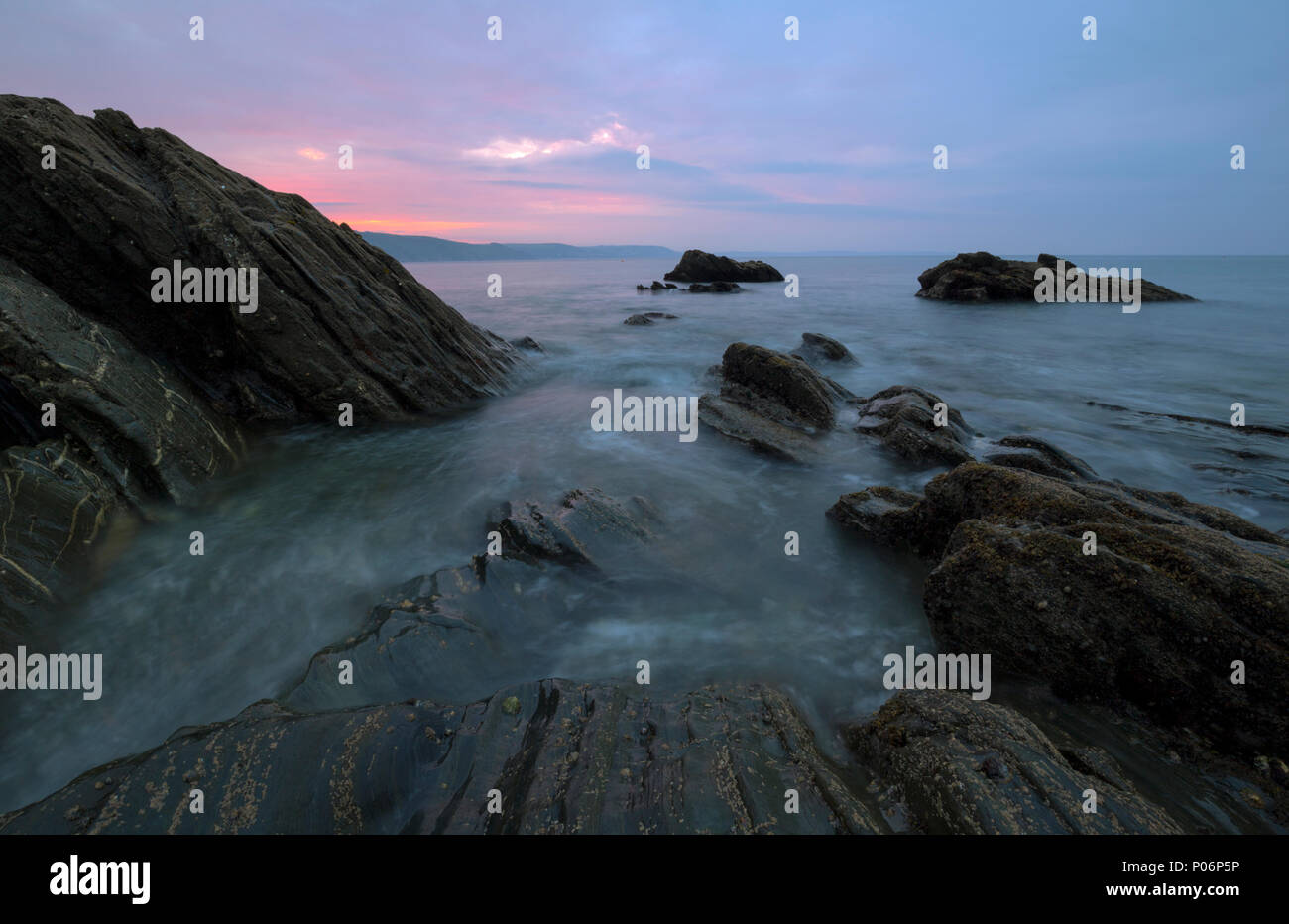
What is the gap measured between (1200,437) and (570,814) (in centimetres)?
1929

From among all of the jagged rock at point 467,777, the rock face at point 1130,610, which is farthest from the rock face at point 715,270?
the jagged rock at point 467,777

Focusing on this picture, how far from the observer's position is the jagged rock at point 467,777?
3.76 m

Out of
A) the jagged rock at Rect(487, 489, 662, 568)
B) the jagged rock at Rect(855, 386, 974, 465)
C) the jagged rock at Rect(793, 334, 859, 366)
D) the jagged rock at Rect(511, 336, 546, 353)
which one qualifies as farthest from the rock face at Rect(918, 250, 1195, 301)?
the jagged rock at Rect(487, 489, 662, 568)

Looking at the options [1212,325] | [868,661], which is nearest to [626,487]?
[868,661]

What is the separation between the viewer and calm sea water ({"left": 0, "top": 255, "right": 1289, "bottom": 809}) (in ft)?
20.3

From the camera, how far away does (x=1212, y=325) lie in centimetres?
3778

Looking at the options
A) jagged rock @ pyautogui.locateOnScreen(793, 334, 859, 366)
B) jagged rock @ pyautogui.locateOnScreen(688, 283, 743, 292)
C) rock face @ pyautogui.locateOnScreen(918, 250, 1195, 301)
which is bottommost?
jagged rock @ pyautogui.locateOnScreen(793, 334, 859, 366)

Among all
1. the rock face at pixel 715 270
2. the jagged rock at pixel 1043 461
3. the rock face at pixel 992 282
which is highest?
the rock face at pixel 715 270

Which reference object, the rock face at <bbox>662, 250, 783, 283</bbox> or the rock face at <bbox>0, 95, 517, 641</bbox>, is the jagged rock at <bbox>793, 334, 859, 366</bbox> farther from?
the rock face at <bbox>662, 250, 783, 283</bbox>

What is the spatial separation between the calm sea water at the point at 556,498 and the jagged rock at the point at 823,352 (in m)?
2.77

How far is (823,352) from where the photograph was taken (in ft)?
84.9

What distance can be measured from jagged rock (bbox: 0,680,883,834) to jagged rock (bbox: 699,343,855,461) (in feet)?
31.1

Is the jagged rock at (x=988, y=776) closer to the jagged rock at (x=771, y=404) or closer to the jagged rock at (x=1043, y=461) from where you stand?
the jagged rock at (x=1043, y=461)

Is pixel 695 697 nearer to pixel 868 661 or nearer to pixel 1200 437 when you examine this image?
pixel 868 661
